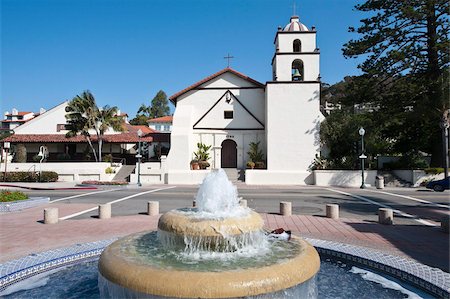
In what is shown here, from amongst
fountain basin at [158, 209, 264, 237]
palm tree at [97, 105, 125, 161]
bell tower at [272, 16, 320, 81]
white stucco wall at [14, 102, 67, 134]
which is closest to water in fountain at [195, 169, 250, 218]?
fountain basin at [158, 209, 264, 237]

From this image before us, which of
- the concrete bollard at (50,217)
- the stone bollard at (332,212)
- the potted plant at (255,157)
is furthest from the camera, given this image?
the potted plant at (255,157)

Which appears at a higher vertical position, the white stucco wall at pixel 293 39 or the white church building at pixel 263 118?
the white stucco wall at pixel 293 39

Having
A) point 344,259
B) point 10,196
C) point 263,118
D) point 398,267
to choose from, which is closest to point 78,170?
point 10,196

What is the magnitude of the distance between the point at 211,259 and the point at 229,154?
94.3ft

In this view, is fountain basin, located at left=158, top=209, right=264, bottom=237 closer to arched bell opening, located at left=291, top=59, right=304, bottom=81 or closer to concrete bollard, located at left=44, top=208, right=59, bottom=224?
concrete bollard, located at left=44, top=208, right=59, bottom=224

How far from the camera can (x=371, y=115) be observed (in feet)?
91.0

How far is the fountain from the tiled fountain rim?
209 cm

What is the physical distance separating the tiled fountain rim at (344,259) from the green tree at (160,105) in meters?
87.6

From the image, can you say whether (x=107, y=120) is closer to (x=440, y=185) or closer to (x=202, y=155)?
(x=202, y=155)

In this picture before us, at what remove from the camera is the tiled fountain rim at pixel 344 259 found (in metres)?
5.41

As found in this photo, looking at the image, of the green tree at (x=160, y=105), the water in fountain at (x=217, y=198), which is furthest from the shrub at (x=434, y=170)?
the green tree at (x=160, y=105)

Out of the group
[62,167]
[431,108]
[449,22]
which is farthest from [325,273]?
[62,167]

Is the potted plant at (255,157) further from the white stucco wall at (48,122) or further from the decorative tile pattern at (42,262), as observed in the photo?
the decorative tile pattern at (42,262)

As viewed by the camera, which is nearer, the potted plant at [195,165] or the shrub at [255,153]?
the potted plant at [195,165]
